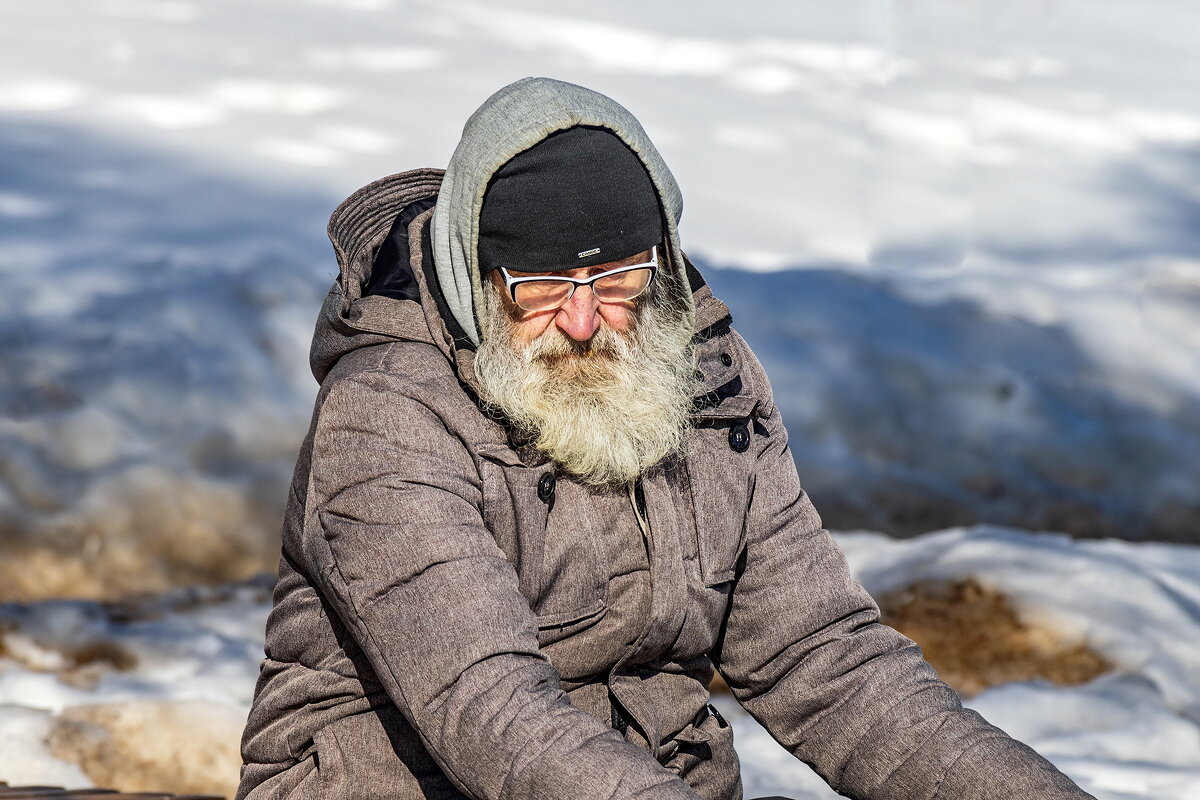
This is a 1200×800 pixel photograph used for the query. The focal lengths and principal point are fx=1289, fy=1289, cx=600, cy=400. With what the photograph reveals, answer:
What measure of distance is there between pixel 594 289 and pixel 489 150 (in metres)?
0.26

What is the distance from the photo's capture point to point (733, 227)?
578 centimetres

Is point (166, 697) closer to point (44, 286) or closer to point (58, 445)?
point (58, 445)

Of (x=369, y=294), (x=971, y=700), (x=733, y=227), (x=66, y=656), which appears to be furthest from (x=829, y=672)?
(x=733, y=227)

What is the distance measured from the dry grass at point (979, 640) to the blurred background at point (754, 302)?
0.01 meters

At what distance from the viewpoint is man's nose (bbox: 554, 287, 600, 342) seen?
6.17 ft

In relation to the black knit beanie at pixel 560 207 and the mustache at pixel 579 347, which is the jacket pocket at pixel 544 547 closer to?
the mustache at pixel 579 347

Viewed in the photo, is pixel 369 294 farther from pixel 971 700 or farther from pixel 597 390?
pixel 971 700

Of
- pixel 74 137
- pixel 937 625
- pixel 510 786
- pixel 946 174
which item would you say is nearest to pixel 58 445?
pixel 74 137

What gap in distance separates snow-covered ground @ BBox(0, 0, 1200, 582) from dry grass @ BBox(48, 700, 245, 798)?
82cm

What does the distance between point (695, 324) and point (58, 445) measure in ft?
9.59

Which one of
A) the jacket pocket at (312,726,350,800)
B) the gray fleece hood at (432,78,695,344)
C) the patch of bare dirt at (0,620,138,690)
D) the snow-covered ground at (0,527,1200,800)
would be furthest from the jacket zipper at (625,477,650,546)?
the patch of bare dirt at (0,620,138,690)

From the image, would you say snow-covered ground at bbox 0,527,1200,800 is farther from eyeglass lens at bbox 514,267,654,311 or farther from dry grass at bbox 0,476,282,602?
eyeglass lens at bbox 514,267,654,311

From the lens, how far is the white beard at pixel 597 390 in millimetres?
1808

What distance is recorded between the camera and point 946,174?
19.7 ft
